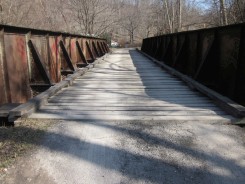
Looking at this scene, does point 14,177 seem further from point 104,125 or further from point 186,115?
point 186,115

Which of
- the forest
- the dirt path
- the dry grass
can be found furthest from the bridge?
the forest

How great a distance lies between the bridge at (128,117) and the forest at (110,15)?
30.2 ft

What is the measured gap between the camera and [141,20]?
82.2m

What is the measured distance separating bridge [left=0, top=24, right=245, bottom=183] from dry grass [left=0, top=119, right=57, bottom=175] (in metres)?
0.12

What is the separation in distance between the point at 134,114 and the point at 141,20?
80.9 meters

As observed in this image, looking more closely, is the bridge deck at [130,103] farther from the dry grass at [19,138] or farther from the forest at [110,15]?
the forest at [110,15]

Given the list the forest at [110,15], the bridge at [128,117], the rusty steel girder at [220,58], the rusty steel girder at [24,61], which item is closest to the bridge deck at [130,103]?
the bridge at [128,117]

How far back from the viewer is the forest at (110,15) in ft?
71.6

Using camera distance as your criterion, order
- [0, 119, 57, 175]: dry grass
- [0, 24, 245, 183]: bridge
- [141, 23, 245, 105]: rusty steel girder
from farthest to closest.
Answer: [141, 23, 245, 105]: rusty steel girder < [0, 119, 57, 175]: dry grass < [0, 24, 245, 183]: bridge

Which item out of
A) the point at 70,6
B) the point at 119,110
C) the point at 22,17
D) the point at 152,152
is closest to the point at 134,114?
the point at 119,110

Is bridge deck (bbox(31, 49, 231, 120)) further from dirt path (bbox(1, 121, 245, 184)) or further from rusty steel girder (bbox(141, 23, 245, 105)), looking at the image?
rusty steel girder (bbox(141, 23, 245, 105))

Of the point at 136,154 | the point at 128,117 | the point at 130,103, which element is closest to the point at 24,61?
the point at 130,103

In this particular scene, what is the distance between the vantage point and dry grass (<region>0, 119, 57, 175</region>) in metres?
2.99

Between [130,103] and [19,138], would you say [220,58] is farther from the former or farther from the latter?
[19,138]
